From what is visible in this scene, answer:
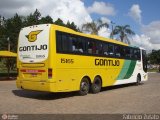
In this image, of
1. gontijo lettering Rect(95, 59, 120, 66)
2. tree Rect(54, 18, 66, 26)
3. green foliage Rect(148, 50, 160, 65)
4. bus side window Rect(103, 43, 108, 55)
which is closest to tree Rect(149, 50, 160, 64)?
green foliage Rect(148, 50, 160, 65)

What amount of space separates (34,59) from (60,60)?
123 cm

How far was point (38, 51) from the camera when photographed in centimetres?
1469

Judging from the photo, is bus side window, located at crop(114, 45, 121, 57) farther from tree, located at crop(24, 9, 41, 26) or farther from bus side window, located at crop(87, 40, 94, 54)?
tree, located at crop(24, 9, 41, 26)

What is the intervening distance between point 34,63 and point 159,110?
20.2ft

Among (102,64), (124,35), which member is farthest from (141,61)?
(124,35)

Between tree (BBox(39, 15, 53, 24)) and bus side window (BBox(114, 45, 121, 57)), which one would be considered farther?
tree (BBox(39, 15, 53, 24))

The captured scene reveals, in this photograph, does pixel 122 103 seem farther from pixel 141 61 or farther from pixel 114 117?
pixel 141 61

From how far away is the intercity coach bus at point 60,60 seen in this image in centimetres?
1435

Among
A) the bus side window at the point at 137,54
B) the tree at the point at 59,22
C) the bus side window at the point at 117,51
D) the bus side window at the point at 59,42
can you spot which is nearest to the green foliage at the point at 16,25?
the tree at the point at 59,22

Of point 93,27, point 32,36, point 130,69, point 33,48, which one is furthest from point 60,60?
point 93,27

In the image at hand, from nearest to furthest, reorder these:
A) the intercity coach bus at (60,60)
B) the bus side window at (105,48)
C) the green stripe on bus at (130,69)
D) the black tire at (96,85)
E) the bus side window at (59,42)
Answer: the intercity coach bus at (60,60) < the bus side window at (59,42) < the black tire at (96,85) < the bus side window at (105,48) < the green stripe on bus at (130,69)

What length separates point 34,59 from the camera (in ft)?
48.6

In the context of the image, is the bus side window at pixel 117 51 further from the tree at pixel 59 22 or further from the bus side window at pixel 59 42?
the tree at pixel 59 22

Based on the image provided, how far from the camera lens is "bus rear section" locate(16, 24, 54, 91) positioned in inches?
565
